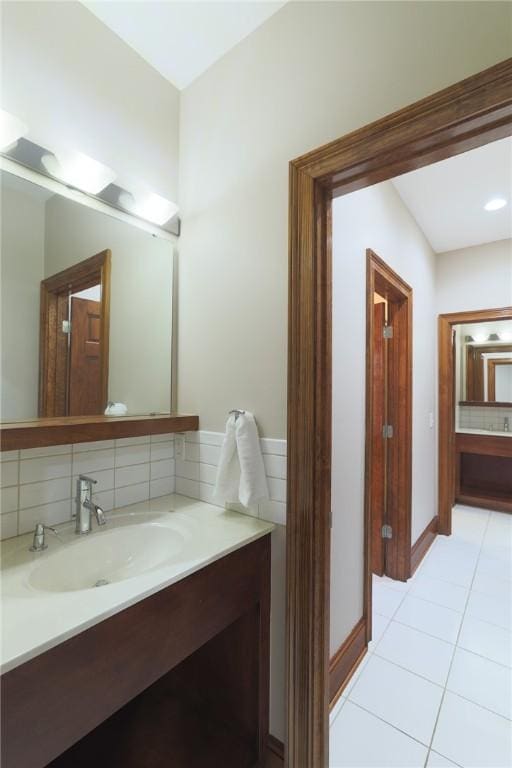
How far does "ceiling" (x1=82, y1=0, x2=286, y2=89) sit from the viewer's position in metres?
1.20

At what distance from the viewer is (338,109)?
1.05 metres

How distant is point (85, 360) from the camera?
49.6 inches

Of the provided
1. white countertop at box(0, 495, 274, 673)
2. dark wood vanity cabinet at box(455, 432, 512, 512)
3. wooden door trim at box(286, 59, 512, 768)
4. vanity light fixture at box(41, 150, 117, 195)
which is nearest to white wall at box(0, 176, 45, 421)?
vanity light fixture at box(41, 150, 117, 195)

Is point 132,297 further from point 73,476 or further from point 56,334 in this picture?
point 73,476

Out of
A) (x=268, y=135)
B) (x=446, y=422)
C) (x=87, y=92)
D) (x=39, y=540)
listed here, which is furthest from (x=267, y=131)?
(x=446, y=422)

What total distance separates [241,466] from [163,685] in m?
1.05

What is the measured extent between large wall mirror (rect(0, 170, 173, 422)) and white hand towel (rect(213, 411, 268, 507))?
0.43m

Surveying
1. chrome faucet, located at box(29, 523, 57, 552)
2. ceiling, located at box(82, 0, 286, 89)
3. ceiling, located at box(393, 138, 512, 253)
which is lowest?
chrome faucet, located at box(29, 523, 57, 552)

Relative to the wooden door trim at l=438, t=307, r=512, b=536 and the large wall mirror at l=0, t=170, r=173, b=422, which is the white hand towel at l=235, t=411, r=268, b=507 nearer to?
the large wall mirror at l=0, t=170, r=173, b=422

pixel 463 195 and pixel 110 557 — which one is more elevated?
pixel 463 195

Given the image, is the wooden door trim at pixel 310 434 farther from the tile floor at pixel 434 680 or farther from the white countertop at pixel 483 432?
the white countertop at pixel 483 432

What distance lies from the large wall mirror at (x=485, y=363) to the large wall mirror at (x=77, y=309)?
3.91 meters

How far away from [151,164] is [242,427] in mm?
1214

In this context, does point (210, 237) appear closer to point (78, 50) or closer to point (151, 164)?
point (151, 164)
